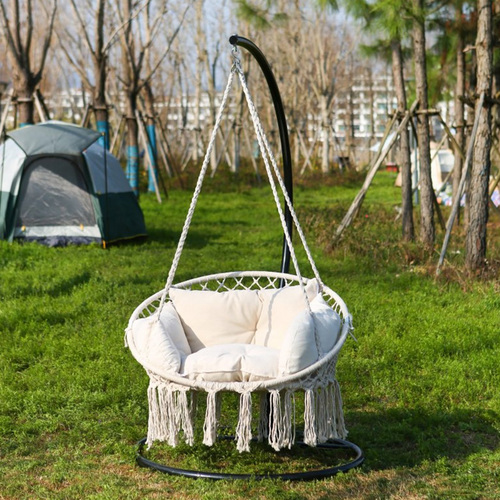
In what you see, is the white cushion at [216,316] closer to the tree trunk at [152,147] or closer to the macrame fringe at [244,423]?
the macrame fringe at [244,423]

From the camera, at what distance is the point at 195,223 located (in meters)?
14.4

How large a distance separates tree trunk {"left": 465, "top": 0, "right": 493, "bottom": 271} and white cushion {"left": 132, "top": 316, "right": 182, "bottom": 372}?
5122 mm

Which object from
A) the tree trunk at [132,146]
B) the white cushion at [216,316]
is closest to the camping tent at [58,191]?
the tree trunk at [132,146]

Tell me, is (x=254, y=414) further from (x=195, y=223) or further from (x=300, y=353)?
(x=195, y=223)

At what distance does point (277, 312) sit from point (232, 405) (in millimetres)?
805

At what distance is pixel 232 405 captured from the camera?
509cm

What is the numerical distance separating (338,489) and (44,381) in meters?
2.46

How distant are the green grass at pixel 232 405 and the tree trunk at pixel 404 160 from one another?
2.92 ft

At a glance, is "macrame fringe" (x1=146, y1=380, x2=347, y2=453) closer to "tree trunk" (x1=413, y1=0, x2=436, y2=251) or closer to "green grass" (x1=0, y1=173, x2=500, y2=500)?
"green grass" (x1=0, y1=173, x2=500, y2=500)

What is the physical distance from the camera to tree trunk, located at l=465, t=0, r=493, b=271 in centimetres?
845

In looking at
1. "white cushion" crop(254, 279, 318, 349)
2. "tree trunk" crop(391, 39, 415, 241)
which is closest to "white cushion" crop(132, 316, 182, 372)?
"white cushion" crop(254, 279, 318, 349)

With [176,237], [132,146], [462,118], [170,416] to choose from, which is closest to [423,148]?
[462,118]

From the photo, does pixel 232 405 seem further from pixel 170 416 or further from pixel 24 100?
pixel 24 100

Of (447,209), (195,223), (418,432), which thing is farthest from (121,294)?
(447,209)
